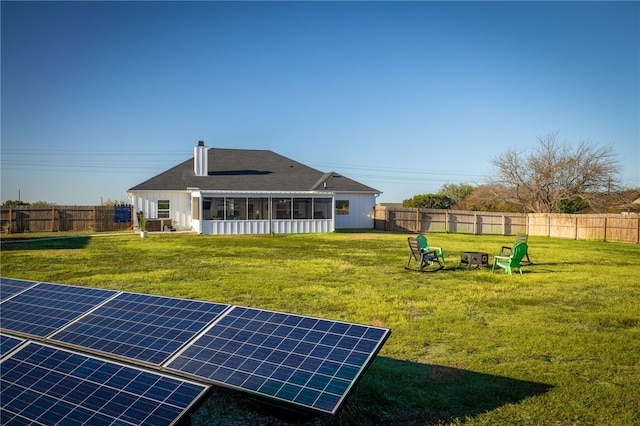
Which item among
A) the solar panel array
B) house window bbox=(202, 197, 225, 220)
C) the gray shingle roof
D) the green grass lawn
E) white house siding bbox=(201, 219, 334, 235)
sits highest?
the gray shingle roof

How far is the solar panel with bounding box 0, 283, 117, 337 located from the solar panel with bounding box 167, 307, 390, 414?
5.31ft

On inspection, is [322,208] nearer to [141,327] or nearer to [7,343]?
[141,327]

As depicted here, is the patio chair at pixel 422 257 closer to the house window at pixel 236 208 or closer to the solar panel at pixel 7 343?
the solar panel at pixel 7 343

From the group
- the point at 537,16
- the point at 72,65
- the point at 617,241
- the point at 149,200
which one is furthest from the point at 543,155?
the point at 72,65

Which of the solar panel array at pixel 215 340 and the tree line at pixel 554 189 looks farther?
the tree line at pixel 554 189

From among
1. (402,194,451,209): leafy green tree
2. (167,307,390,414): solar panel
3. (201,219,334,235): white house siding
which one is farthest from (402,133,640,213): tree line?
(167,307,390,414): solar panel

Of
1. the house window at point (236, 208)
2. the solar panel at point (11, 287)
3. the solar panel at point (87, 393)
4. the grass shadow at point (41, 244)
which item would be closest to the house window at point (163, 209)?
the house window at point (236, 208)

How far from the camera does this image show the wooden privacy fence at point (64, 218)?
1107 inches

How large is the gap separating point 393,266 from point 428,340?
7.67 m

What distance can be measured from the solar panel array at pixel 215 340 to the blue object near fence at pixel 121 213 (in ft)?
91.1

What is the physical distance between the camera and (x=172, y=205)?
1148 inches

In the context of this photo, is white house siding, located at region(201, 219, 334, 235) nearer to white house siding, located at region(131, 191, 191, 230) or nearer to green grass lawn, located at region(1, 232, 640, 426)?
white house siding, located at region(131, 191, 191, 230)

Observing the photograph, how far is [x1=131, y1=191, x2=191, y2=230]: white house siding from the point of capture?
2864 centimetres

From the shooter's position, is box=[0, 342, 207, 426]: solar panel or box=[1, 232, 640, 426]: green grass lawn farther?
box=[1, 232, 640, 426]: green grass lawn
